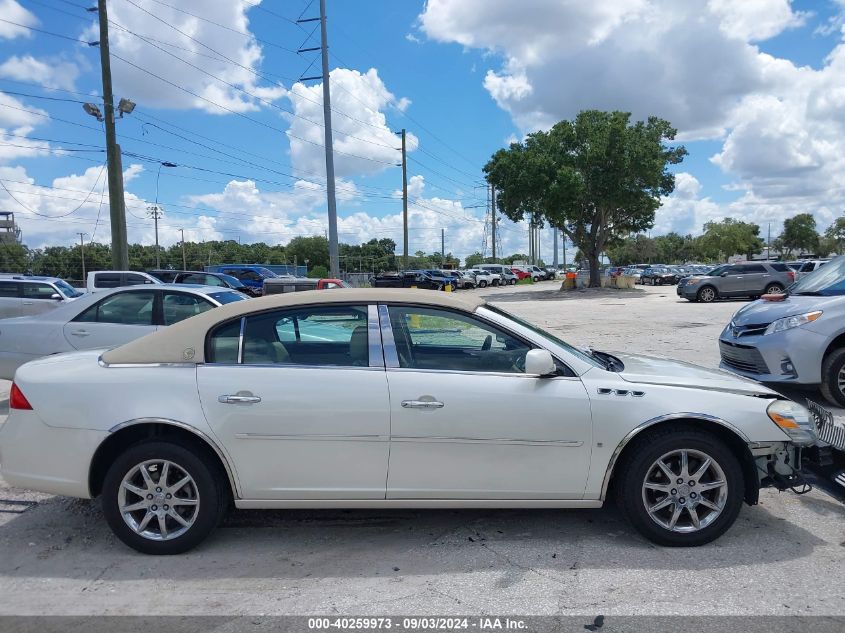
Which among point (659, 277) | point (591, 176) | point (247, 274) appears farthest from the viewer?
point (659, 277)

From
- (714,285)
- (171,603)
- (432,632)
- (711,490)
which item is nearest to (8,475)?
(171,603)

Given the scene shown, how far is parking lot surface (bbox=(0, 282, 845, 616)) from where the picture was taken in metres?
3.06

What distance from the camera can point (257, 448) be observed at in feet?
11.5

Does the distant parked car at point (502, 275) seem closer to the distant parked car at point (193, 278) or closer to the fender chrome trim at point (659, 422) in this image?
the distant parked car at point (193, 278)

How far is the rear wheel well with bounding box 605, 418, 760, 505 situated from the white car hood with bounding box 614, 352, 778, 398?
0.23m

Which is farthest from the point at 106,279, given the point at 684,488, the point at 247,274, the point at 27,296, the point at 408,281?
the point at 408,281

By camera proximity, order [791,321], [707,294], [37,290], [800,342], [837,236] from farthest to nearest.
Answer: [837,236], [707,294], [37,290], [791,321], [800,342]

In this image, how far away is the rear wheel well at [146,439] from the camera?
3.56 metres

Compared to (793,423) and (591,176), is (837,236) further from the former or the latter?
(793,423)

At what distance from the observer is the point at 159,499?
140 inches

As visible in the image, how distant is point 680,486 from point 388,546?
180 cm

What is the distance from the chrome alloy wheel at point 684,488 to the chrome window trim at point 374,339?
1736mm

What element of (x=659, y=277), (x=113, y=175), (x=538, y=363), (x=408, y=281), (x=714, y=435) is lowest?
(x=714, y=435)

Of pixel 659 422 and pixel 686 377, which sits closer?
pixel 659 422
